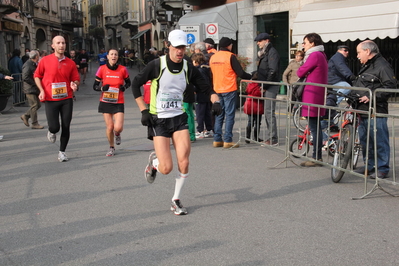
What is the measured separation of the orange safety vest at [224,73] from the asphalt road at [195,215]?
3.94 feet

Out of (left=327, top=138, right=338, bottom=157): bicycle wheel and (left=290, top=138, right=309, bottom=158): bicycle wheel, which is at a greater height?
(left=327, top=138, right=338, bottom=157): bicycle wheel

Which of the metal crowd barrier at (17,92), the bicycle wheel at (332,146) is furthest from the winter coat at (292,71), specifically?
the metal crowd barrier at (17,92)

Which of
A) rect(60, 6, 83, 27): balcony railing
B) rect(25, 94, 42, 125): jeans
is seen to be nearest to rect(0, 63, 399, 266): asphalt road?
rect(25, 94, 42, 125): jeans

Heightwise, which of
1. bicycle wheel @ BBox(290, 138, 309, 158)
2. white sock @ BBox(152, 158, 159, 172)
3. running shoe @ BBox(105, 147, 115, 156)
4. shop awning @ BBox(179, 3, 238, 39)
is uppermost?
shop awning @ BBox(179, 3, 238, 39)

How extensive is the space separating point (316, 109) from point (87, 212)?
11.4 feet

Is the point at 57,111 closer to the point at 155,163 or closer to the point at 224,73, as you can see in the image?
the point at 224,73

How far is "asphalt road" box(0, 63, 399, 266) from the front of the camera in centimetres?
466

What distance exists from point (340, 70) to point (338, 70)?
0.29 ft

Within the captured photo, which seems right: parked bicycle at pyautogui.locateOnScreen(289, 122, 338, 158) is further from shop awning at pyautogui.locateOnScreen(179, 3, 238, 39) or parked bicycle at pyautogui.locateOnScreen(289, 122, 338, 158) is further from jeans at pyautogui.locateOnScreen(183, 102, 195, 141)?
shop awning at pyautogui.locateOnScreen(179, 3, 238, 39)

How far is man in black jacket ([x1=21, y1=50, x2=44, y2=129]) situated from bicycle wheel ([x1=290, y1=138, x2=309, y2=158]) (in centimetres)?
676

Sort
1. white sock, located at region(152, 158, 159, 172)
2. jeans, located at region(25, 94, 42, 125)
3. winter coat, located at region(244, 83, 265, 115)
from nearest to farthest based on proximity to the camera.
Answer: white sock, located at region(152, 158, 159, 172), winter coat, located at region(244, 83, 265, 115), jeans, located at region(25, 94, 42, 125)

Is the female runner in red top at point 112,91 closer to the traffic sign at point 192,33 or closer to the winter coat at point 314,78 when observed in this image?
the winter coat at point 314,78

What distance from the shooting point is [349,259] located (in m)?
4.51

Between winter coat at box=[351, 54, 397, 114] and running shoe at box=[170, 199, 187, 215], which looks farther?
winter coat at box=[351, 54, 397, 114]
